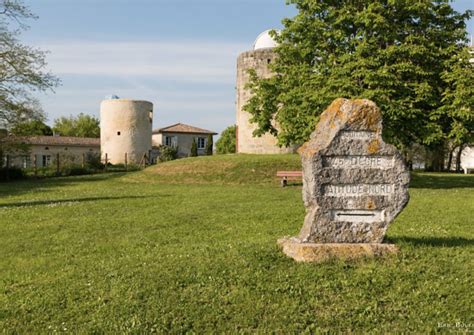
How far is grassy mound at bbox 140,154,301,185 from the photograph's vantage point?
24906mm

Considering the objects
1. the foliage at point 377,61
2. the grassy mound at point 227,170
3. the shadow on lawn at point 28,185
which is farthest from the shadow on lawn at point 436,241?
the shadow on lawn at point 28,185

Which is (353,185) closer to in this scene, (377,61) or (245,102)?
(377,61)

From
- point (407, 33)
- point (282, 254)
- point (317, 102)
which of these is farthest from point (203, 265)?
point (407, 33)

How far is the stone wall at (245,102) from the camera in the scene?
31.7m

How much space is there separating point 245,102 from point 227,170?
7650 mm

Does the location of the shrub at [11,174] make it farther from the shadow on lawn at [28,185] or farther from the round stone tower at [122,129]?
the round stone tower at [122,129]

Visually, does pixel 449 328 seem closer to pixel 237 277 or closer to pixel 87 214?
pixel 237 277

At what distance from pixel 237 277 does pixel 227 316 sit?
36.9 inches

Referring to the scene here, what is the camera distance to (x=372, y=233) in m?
6.56

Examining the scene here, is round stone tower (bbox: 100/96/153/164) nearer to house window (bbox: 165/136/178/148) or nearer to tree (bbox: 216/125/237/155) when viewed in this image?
house window (bbox: 165/136/178/148)

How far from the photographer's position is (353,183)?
6.55 meters

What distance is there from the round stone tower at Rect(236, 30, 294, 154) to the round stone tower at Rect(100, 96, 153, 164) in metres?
18.9

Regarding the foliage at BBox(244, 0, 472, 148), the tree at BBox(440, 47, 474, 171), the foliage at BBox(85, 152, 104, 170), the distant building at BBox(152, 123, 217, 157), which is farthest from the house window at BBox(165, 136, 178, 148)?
the tree at BBox(440, 47, 474, 171)

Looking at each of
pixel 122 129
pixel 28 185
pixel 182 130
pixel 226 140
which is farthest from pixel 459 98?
pixel 226 140
